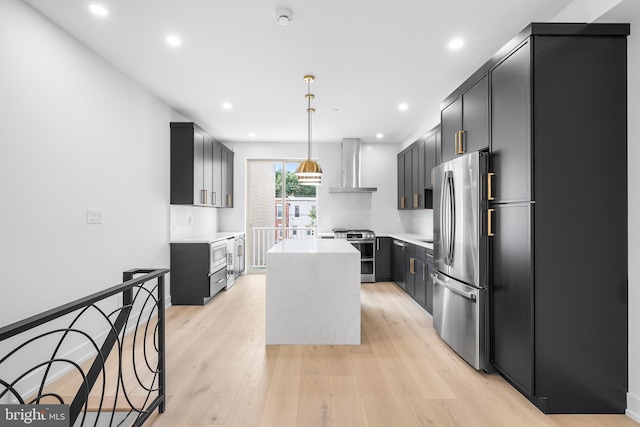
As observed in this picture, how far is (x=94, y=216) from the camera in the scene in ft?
9.68

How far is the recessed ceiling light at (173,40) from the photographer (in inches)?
106

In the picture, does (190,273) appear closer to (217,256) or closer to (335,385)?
(217,256)

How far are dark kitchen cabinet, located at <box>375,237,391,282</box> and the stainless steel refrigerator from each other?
2557 mm

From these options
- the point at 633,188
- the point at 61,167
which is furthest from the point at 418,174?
the point at 61,167

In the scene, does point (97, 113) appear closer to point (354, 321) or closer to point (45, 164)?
point (45, 164)

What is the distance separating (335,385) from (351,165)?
175 inches

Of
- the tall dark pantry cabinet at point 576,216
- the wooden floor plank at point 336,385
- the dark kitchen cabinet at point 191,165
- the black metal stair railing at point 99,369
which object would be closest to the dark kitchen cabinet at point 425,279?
the wooden floor plank at point 336,385

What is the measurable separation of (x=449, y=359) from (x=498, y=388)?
51 centimetres

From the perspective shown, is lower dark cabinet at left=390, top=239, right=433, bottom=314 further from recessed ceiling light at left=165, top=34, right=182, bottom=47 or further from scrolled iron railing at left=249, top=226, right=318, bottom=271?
recessed ceiling light at left=165, top=34, right=182, bottom=47

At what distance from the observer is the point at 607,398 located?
2.06 metres

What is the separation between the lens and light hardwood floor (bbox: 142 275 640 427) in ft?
6.66

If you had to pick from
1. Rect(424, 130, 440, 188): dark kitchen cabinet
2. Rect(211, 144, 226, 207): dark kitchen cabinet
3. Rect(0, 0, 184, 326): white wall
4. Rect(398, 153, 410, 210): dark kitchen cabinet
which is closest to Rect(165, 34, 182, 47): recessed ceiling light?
Rect(0, 0, 184, 326): white wall

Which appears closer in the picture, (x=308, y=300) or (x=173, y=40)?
(x=173, y=40)

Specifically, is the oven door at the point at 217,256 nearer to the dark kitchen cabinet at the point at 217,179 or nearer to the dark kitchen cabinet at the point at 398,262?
the dark kitchen cabinet at the point at 217,179
